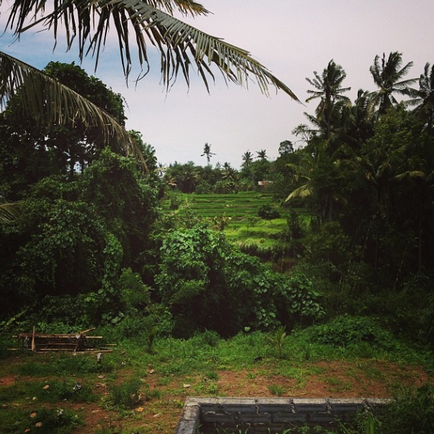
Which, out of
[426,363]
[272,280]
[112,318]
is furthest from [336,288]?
[112,318]

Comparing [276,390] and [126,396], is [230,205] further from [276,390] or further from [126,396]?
Result: [126,396]

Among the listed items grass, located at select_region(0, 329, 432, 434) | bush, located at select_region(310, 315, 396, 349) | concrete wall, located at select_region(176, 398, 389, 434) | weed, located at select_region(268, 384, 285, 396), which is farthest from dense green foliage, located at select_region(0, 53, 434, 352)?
concrete wall, located at select_region(176, 398, 389, 434)

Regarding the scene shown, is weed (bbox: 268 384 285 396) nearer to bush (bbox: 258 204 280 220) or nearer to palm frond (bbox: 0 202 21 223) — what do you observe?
palm frond (bbox: 0 202 21 223)

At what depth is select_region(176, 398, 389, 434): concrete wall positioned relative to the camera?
4032mm

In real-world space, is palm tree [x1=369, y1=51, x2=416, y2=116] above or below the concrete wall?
above

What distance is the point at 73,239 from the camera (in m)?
9.02

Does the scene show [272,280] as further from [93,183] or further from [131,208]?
[93,183]

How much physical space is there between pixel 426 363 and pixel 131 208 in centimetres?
Answer: 871

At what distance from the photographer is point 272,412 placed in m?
4.08

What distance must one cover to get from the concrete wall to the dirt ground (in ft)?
1.50

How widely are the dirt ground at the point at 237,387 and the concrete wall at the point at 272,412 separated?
459mm

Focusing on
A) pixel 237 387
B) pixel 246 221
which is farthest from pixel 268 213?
pixel 237 387

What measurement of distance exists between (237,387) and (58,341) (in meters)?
3.79

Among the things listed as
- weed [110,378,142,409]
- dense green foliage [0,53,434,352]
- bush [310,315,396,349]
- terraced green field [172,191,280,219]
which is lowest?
bush [310,315,396,349]
